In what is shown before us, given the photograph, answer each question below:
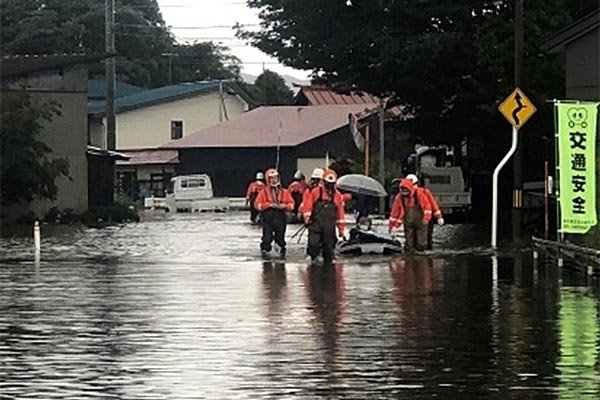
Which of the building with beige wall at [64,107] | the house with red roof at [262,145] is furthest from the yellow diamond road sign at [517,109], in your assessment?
the house with red roof at [262,145]

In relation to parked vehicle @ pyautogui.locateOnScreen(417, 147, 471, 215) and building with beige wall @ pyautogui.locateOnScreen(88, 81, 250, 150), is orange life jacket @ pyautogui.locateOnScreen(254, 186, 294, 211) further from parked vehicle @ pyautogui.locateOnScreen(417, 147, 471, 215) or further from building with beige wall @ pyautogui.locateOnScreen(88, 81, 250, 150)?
building with beige wall @ pyautogui.locateOnScreen(88, 81, 250, 150)

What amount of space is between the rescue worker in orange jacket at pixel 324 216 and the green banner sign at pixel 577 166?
13.6ft

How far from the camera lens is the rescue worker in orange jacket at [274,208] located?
29125 millimetres

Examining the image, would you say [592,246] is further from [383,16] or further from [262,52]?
[262,52]

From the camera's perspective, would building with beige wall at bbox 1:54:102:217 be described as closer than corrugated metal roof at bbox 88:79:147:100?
Yes

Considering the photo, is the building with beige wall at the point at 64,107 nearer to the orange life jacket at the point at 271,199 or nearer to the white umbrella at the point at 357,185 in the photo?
the white umbrella at the point at 357,185

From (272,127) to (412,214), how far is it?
5691 centimetres

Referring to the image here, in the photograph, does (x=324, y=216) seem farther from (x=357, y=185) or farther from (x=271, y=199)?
(x=357, y=185)

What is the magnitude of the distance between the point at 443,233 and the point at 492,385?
2789cm

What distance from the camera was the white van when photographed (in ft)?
240

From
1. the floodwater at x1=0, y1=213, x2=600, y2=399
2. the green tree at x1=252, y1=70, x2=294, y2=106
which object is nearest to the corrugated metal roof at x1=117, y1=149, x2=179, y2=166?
the green tree at x1=252, y1=70, x2=294, y2=106

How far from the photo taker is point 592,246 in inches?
961

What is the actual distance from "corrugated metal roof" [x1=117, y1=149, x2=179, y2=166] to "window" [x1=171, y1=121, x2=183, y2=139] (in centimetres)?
284

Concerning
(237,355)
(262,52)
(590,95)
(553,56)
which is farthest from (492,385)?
(262,52)
